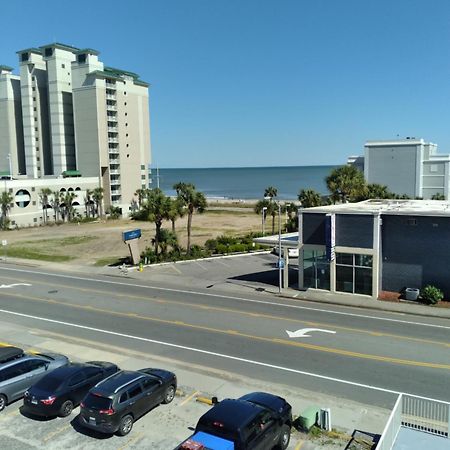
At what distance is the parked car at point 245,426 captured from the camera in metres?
12.6

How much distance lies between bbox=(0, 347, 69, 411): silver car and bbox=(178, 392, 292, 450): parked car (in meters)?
8.10

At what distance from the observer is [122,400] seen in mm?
15398

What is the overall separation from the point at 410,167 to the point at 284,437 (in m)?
90.9

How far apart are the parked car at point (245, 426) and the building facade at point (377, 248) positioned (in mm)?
20402

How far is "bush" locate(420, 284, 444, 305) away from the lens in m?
30.9

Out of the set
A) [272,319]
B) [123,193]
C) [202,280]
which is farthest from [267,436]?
[123,193]

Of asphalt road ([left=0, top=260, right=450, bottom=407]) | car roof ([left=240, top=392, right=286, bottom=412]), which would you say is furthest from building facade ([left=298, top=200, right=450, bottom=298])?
car roof ([left=240, top=392, right=286, bottom=412])

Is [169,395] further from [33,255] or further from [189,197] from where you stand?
[33,255]

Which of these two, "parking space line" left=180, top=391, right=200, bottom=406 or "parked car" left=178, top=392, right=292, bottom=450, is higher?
"parked car" left=178, top=392, right=292, bottom=450

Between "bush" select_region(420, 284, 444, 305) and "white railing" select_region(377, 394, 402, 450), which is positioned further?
"bush" select_region(420, 284, 444, 305)

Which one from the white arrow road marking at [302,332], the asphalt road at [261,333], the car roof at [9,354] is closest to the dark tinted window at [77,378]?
the car roof at [9,354]

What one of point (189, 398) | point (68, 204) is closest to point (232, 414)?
point (189, 398)

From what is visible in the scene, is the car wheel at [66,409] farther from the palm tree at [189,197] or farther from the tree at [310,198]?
the tree at [310,198]

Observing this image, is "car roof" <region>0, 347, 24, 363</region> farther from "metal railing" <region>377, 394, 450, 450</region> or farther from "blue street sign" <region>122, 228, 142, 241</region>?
"blue street sign" <region>122, 228, 142, 241</region>
